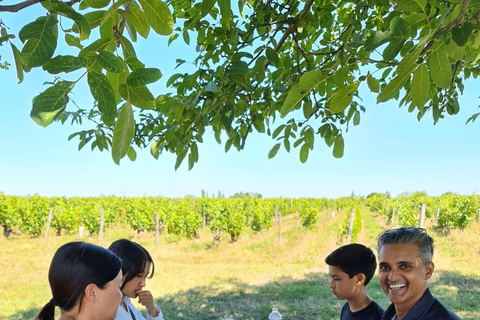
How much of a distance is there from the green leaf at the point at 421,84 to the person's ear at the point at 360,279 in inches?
53.5

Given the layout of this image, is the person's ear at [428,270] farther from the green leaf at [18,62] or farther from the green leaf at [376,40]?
the green leaf at [18,62]

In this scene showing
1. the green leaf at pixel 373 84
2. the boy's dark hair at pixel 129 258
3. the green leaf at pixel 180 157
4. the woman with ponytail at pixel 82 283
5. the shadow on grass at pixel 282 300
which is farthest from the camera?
the shadow on grass at pixel 282 300

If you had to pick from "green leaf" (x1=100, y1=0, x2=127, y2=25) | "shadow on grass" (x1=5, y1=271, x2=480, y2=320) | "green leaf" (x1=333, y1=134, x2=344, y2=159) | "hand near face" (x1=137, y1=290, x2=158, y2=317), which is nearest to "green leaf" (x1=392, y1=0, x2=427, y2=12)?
"green leaf" (x1=100, y1=0, x2=127, y2=25)

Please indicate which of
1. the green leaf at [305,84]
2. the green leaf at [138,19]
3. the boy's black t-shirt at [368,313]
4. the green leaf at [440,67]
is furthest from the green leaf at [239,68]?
the boy's black t-shirt at [368,313]

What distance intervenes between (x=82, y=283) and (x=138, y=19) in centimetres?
89

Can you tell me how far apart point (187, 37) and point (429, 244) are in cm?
189

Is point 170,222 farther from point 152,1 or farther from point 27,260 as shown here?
point 152,1

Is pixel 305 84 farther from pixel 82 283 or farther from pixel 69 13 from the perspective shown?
pixel 82 283

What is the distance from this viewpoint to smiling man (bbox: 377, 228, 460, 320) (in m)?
1.52

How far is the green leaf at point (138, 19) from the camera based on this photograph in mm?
963

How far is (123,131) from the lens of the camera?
2.69 feet

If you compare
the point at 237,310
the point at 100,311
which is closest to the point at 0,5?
the point at 100,311

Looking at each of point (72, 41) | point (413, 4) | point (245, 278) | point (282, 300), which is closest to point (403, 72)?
point (413, 4)

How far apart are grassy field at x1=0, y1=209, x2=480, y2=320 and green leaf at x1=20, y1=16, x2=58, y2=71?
5.70m
